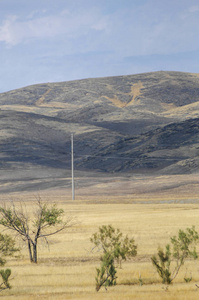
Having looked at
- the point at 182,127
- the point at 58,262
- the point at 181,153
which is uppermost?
the point at 182,127

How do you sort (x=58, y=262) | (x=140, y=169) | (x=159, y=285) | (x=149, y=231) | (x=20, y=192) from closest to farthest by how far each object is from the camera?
(x=159, y=285), (x=58, y=262), (x=149, y=231), (x=20, y=192), (x=140, y=169)

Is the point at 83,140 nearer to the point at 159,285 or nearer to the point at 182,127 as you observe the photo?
the point at 182,127

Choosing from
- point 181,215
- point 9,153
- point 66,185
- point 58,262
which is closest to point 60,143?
point 9,153

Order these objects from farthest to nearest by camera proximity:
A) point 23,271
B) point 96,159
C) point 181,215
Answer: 1. point 96,159
2. point 181,215
3. point 23,271

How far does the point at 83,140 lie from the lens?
185 m

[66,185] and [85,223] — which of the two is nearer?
[85,223]

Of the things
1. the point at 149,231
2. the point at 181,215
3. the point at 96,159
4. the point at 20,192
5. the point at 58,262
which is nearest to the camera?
the point at 58,262

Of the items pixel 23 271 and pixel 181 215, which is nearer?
pixel 23 271

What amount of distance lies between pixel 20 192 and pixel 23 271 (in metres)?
83.2

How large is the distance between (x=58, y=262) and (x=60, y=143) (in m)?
158

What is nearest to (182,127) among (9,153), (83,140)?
(83,140)

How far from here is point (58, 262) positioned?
2697 cm

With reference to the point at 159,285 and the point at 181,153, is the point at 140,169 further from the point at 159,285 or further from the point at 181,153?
the point at 159,285

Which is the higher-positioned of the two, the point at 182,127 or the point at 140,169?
the point at 182,127
